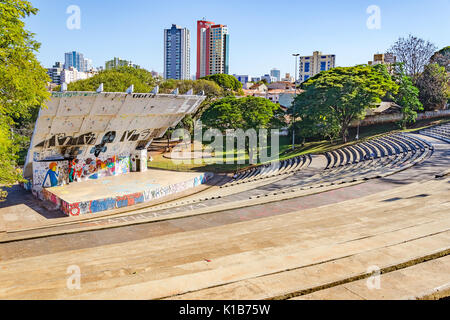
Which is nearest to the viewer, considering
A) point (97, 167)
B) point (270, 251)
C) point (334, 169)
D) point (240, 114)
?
point (270, 251)

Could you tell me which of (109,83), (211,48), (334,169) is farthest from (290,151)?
(211,48)

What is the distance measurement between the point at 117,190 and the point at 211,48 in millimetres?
177314

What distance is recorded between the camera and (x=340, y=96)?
41.0m

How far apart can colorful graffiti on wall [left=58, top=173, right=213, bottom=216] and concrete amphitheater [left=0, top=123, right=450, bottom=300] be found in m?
8.78

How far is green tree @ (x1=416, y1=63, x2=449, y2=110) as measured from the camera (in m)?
51.7

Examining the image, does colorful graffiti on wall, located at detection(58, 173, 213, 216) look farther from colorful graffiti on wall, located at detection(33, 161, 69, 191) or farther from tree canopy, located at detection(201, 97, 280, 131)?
tree canopy, located at detection(201, 97, 280, 131)

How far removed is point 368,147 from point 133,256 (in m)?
33.2

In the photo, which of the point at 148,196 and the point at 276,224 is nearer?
the point at 276,224

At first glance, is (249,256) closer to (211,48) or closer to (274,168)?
(274,168)

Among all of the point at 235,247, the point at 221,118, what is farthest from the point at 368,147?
the point at 235,247

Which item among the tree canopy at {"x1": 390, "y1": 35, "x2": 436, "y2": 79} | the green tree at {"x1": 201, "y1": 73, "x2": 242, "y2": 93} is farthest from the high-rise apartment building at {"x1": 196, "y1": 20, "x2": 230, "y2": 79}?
the tree canopy at {"x1": 390, "y1": 35, "x2": 436, "y2": 79}

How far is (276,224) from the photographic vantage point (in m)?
12.8

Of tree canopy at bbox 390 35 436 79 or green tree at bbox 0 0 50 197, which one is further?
tree canopy at bbox 390 35 436 79
